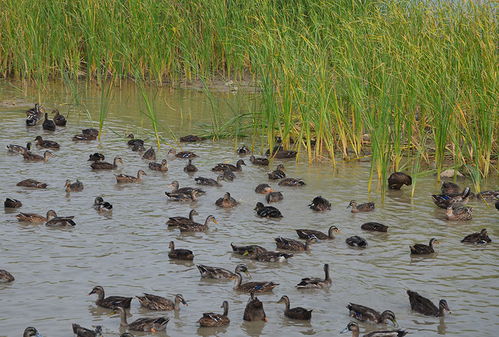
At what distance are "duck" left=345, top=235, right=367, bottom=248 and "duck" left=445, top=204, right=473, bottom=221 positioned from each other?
6.88ft

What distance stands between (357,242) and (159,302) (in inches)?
145

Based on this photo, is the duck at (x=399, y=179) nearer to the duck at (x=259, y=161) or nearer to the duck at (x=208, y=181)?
the duck at (x=259, y=161)

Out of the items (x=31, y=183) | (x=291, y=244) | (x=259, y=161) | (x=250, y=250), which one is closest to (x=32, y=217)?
(x=31, y=183)

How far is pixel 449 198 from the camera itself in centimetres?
1536

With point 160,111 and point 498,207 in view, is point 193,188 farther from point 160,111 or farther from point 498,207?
point 160,111

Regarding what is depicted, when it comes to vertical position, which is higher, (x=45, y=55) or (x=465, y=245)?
(x=45, y=55)

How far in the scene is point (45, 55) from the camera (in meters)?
24.3

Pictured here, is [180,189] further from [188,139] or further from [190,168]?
[188,139]

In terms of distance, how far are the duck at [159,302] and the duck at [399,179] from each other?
6.48 metres

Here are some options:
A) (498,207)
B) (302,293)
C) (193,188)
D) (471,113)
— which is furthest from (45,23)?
(302,293)

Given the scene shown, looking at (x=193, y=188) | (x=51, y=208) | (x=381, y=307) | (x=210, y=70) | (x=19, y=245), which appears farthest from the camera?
(x=210, y=70)

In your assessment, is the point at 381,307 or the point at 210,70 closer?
the point at 381,307

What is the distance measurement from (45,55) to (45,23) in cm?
80

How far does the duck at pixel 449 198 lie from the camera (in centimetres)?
1532
